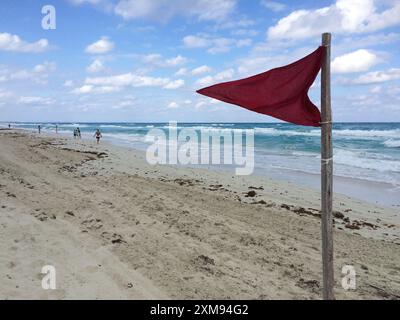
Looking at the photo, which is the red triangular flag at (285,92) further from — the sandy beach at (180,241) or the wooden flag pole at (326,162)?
the sandy beach at (180,241)

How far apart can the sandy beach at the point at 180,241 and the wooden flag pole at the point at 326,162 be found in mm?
1112

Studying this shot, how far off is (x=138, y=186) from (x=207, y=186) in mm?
2372

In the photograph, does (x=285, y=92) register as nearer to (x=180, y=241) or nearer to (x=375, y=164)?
(x=180, y=241)

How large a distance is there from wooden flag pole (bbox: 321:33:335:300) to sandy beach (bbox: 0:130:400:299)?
A: 1.11m

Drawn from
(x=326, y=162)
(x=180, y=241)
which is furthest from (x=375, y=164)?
(x=326, y=162)

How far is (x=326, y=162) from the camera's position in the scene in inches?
150

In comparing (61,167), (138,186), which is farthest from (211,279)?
(61,167)

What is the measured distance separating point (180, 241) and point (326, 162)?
3777mm

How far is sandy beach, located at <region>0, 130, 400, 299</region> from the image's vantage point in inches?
201

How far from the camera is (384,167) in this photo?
62.5ft

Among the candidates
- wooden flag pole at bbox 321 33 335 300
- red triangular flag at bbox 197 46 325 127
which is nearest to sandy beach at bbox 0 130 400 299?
wooden flag pole at bbox 321 33 335 300

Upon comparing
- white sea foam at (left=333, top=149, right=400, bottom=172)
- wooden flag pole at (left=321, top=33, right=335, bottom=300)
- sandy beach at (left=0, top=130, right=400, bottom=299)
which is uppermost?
wooden flag pole at (left=321, top=33, right=335, bottom=300)

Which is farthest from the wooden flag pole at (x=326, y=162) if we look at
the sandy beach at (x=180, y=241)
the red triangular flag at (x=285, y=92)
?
the sandy beach at (x=180, y=241)

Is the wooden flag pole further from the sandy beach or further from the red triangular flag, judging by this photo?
the sandy beach
